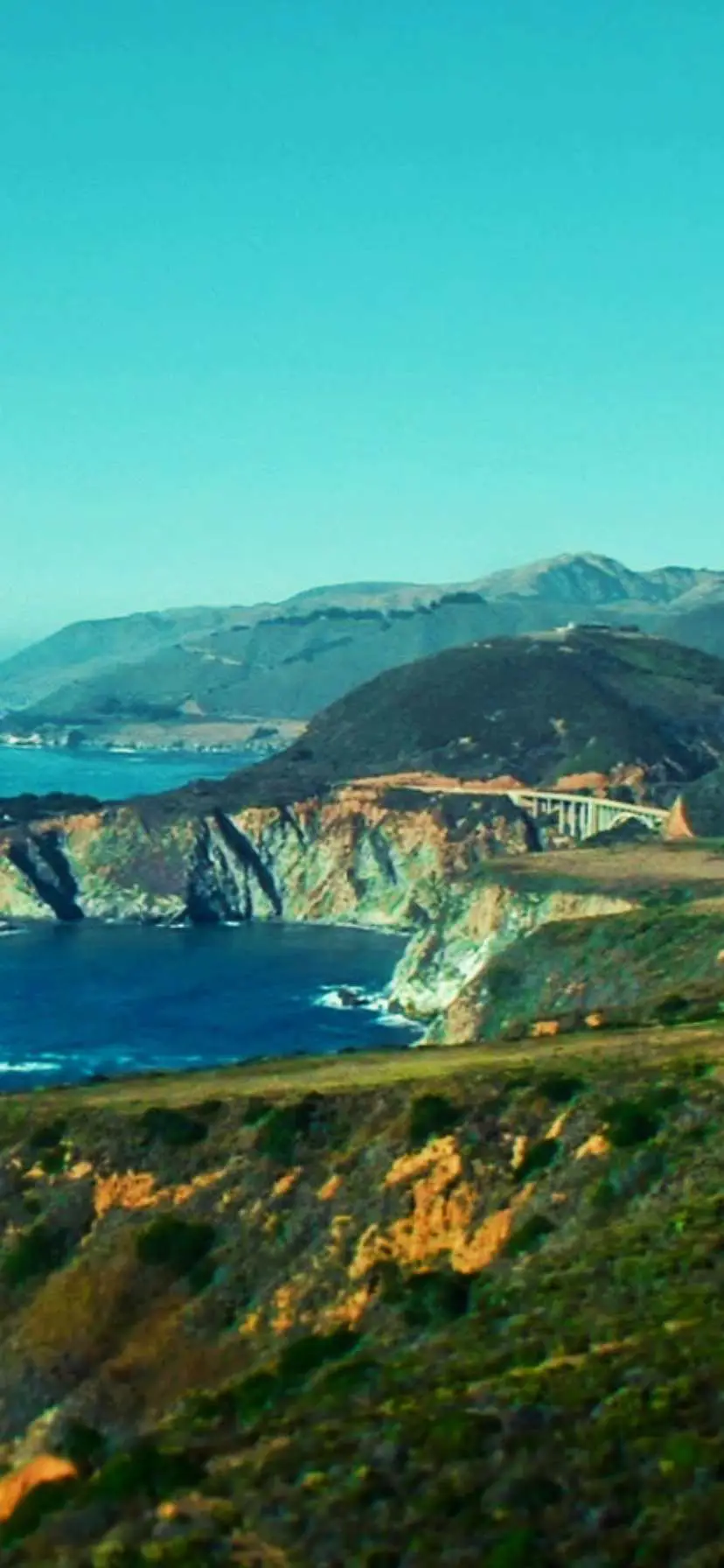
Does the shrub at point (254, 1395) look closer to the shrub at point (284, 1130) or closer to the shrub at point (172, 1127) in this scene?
the shrub at point (284, 1130)

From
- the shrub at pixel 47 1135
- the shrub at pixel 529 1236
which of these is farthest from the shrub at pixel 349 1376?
the shrub at pixel 47 1135

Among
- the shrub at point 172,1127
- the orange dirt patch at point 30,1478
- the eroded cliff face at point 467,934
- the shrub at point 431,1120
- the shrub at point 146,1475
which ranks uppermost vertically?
the shrub at point 431,1120

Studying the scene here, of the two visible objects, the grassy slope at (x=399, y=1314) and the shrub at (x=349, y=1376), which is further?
the shrub at (x=349, y=1376)

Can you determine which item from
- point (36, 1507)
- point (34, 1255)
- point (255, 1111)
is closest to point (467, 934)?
point (255, 1111)

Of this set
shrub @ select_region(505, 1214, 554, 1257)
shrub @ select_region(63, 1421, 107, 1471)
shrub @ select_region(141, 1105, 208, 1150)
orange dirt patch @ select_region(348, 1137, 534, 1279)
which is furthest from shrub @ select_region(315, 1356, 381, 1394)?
shrub @ select_region(141, 1105, 208, 1150)

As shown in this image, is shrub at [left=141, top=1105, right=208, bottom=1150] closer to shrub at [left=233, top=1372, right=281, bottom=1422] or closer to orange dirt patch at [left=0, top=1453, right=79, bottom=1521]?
orange dirt patch at [left=0, top=1453, right=79, bottom=1521]

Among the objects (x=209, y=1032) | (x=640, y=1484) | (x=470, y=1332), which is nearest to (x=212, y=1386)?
(x=470, y=1332)
